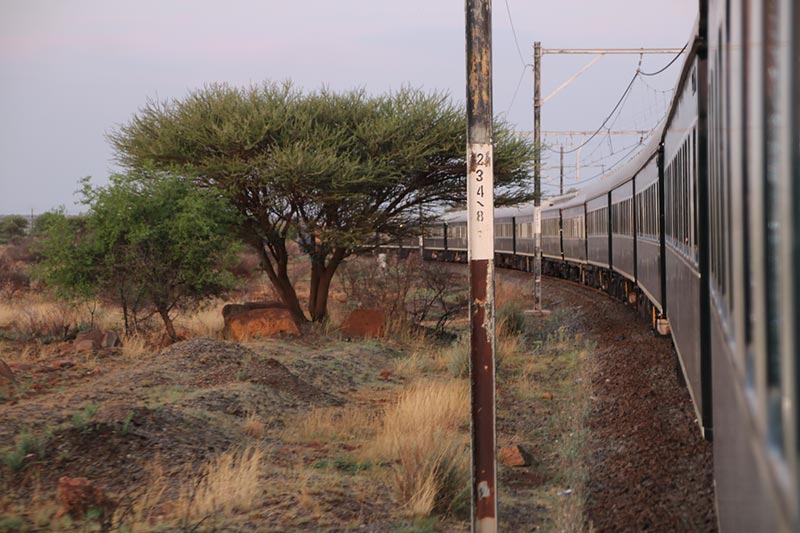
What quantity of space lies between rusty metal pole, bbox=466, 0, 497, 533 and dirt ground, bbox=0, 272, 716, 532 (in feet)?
3.15

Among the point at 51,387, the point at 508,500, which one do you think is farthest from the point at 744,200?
the point at 51,387

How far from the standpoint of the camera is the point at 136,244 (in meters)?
16.4

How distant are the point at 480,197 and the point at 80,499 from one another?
360 centimetres

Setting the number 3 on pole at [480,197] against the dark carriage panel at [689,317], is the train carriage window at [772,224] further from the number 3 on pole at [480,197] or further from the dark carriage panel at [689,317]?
the number 3 on pole at [480,197]

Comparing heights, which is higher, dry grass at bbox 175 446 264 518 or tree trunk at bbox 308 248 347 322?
tree trunk at bbox 308 248 347 322

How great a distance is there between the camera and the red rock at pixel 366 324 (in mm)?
17953

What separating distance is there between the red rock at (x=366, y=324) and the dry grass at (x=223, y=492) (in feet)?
34.4

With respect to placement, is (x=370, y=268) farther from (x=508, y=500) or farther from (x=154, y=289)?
(x=508, y=500)

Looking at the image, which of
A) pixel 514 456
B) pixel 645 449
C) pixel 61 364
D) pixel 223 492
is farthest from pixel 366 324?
pixel 223 492

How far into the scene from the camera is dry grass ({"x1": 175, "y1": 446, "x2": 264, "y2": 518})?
254 inches

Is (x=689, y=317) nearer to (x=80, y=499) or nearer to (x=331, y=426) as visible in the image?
(x=331, y=426)

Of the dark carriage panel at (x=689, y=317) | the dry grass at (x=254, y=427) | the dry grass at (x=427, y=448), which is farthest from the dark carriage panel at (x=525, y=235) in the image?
the dark carriage panel at (x=689, y=317)

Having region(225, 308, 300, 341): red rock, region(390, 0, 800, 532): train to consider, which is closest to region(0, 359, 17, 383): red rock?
region(225, 308, 300, 341): red rock

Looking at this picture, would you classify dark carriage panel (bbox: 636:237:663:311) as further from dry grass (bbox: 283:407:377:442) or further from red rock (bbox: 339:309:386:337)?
red rock (bbox: 339:309:386:337)
